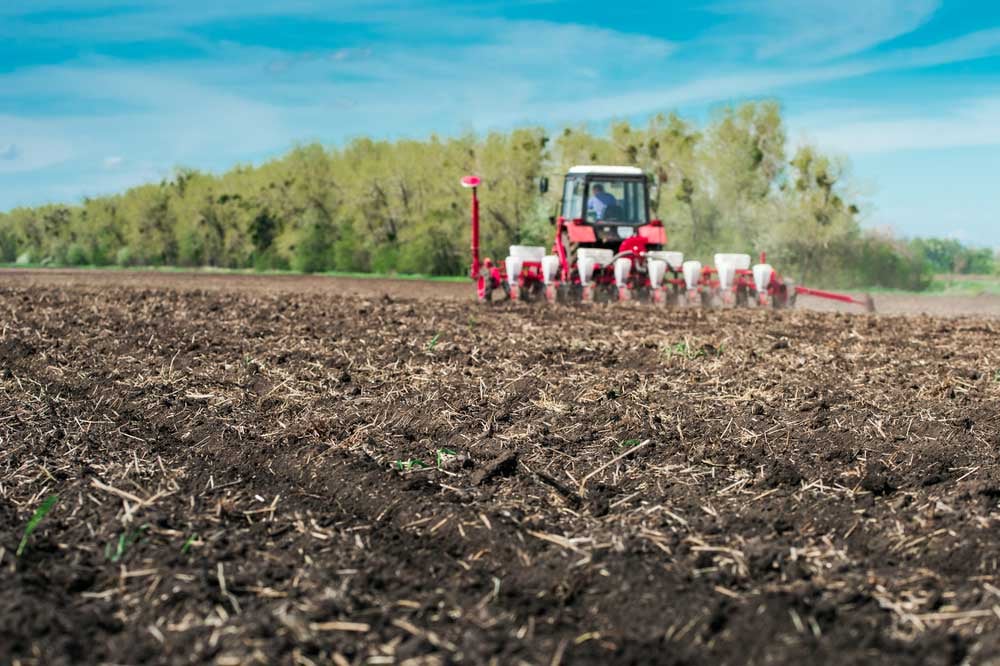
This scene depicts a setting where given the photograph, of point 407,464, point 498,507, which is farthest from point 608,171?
point 498,507

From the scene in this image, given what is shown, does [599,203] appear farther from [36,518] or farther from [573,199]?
[36,518]

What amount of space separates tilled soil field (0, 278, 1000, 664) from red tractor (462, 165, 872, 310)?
Answer: 325 inches

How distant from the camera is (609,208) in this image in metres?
19.5

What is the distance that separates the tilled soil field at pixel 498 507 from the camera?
3578 millimetres

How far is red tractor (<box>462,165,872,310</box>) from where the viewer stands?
1777 cm

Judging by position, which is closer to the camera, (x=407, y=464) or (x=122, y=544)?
(x=122, y=544)

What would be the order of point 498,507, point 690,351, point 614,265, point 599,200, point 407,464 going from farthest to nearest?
point 599,200, point 614,265, point 690,351, point 407,464, point 498,507

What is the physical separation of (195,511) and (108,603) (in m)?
1.01

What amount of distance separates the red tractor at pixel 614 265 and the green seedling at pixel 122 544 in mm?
12845

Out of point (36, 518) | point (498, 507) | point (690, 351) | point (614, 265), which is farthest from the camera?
point (614, 265)

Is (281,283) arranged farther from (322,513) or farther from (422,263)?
(322,513)

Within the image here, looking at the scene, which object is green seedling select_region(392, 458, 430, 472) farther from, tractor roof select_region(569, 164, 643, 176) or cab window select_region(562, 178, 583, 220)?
tractor roof select_region(569, 164, 643, 176)

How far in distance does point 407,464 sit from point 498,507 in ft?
3.01

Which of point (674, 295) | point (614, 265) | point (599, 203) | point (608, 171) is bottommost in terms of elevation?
point (674, 295)
